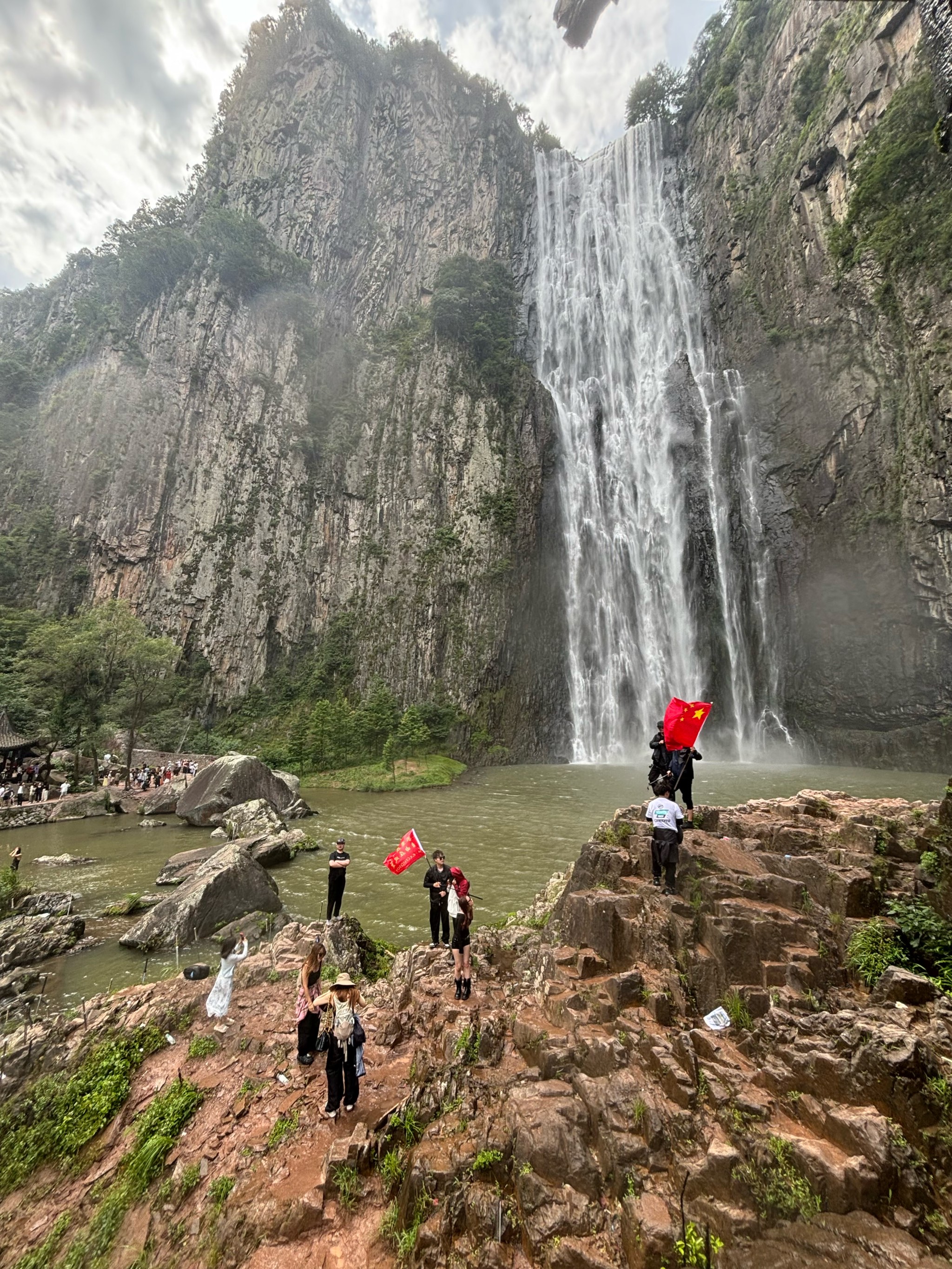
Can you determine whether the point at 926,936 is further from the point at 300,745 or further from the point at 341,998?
the point at 300,745

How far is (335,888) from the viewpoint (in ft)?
30.6

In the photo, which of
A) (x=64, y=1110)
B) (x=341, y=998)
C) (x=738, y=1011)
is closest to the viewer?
(x=738, y=1011)

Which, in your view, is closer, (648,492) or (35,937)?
(35,937)

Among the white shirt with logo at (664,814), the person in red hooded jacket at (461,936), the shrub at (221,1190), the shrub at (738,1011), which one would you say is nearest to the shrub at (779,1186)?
the shrub at (738,1011)

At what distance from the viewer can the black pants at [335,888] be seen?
366 inches

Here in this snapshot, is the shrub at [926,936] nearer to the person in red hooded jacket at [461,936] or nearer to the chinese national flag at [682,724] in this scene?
the chinese national flag at [682,724]

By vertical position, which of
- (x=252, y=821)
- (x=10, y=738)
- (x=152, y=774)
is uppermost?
(x=10, y=738)

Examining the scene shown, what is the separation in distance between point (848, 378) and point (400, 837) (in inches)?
1269

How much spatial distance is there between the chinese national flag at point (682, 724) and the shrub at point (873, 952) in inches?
119

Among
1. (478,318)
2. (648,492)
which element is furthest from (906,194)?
(478,318)

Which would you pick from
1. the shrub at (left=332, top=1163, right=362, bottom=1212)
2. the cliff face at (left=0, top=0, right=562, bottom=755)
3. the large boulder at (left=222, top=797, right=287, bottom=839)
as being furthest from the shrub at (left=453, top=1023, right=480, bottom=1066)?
the cliff face at (left=0, top=0, right=562, bottom=755)

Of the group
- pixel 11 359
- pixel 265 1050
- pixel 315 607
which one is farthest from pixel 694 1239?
pixel 11 359

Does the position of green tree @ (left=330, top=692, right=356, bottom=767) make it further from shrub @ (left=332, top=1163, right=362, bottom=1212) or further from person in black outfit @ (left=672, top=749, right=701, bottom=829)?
shrub @ (left=332, top=1163, right=362, bottom=1212)

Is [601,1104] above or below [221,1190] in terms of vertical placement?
above
